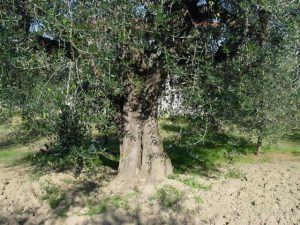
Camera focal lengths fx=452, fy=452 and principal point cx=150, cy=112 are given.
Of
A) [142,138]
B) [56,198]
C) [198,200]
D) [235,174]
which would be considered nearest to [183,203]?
[198,200]

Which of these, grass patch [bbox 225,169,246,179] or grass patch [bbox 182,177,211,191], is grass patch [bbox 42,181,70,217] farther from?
grass patch [bbox 225,169,246,179]

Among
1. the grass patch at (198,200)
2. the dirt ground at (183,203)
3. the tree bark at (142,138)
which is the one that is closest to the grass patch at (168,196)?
the dirt ground at (183,203)

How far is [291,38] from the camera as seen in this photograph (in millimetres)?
7031

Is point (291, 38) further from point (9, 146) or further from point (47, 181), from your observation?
point (9, 146)

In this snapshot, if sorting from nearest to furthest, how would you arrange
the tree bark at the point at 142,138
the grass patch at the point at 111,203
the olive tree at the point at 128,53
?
the olive tree at the point at 128,53
the grass patch at the point at 111,203
the tree bark at the point at 142,138

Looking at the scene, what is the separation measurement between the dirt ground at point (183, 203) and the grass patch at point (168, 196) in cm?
9

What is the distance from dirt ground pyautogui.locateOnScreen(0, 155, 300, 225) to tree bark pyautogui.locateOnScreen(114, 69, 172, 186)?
38 cm

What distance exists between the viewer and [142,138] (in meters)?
9.59

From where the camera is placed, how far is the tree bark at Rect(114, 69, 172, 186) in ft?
30.5

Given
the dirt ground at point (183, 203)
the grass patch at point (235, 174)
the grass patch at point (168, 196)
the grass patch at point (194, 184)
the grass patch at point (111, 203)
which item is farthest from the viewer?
the grass patch at point (235, 174)

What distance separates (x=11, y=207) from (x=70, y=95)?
3647 mm

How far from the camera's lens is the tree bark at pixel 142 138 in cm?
928

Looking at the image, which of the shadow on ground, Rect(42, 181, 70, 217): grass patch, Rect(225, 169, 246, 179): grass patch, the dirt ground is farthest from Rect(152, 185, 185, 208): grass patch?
Rect(42, 181, 70, 217): grass patch

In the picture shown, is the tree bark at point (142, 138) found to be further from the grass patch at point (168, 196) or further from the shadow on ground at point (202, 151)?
the shadow on ground at point (202, 151)
